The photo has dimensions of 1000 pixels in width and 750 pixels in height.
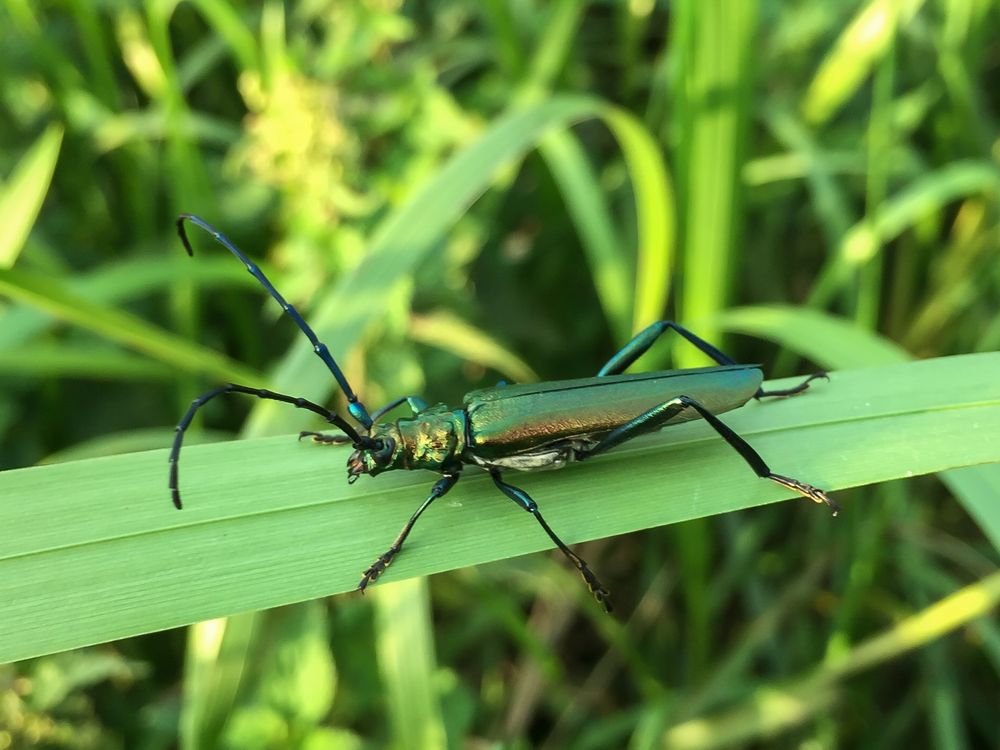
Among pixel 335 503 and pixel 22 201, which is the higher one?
pixel 22 201

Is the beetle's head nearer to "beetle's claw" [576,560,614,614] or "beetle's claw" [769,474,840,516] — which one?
"beetle's claw" [576,560,614,614]

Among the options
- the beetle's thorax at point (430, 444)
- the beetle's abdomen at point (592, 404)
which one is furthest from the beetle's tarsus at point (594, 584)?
the beetle's thorax at point (430, 444)

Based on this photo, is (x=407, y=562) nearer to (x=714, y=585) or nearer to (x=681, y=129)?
(x=681, y=129)

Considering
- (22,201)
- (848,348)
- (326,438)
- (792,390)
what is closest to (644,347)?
(792,390)

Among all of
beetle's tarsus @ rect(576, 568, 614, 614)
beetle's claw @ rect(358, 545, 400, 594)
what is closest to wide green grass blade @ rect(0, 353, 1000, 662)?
beetle's claw @ rect(358, 545, 400, 594)

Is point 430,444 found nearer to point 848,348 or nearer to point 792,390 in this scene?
point 792,390

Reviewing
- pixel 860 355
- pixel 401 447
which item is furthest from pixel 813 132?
pixel 401 447

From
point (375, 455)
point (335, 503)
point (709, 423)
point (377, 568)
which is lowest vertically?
Result: point (377, 568)

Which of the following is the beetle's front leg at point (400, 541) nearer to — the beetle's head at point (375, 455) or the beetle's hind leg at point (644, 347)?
the beetle's head at point (375, 455)
